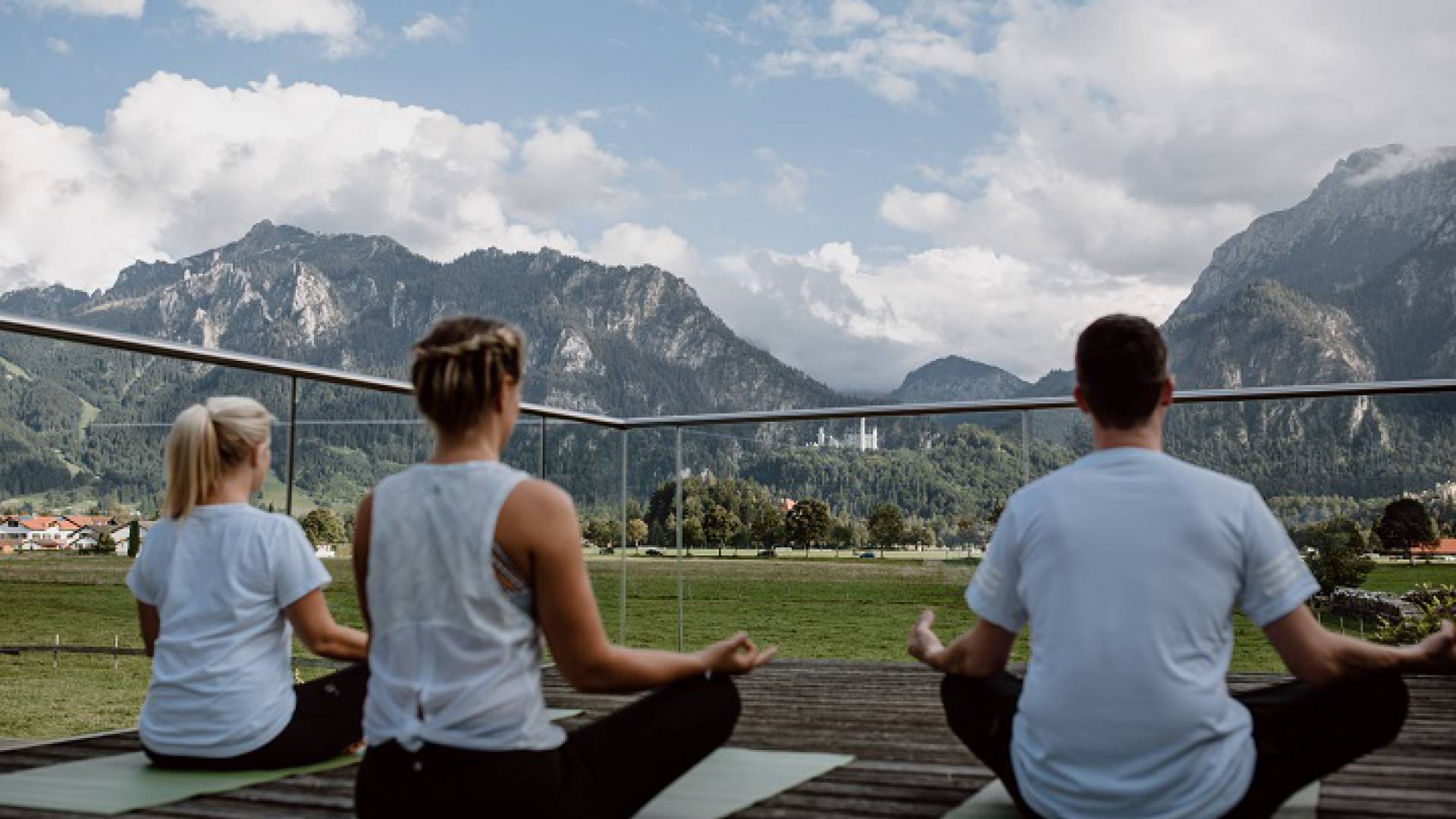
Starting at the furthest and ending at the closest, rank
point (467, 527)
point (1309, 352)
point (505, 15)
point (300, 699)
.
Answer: point (1309, 352) → point (505, 15) → point (300, 699) → point (467, 527)

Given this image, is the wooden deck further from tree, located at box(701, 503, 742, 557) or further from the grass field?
tree, located at box(701, 503, 742, 557)

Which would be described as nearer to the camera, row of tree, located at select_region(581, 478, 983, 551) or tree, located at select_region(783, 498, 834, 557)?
row of tree, located at select_region(581, 478, 983, 551)

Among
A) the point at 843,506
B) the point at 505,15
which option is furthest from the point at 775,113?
the point at 843,506

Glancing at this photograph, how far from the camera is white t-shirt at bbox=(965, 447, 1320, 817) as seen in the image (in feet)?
5.70

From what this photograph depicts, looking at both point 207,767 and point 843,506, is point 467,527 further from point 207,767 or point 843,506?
point 843,506

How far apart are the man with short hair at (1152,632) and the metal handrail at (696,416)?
5.10 ft

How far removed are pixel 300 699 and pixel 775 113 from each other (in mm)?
131446

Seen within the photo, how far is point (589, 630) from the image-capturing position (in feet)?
5.67

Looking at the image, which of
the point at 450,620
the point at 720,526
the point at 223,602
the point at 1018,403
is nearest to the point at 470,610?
the point at 450,620

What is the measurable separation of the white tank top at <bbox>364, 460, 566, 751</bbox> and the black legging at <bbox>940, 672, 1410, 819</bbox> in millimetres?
862

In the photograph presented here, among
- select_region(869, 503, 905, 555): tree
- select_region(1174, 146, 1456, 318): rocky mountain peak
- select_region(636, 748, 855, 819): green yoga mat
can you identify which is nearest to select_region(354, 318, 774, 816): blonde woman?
select_region(636, 748, 855, 819): green yoga mat

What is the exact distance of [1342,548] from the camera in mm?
4859

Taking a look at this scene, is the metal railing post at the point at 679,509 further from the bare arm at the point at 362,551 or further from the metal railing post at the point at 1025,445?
the bare arm at the point at 362,551

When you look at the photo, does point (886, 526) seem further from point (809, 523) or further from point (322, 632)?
point (322, 632)
